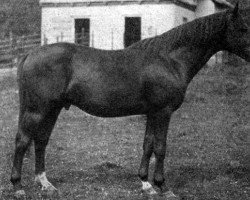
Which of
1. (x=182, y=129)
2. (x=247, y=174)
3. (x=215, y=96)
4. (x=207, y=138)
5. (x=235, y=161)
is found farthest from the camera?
(x=215, y=96)

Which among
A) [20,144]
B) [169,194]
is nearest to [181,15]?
[169,194]

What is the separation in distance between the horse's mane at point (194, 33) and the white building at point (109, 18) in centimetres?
1784

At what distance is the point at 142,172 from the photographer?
7.18 m

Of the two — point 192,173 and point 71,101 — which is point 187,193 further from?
point 71,101

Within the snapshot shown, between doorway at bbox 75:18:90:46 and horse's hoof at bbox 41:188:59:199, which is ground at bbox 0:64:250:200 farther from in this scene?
doorway at bbox 75:18:90:46

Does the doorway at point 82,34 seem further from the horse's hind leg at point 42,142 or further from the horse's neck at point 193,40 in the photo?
the horse's neck at point 193,40

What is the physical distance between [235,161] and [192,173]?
1164 mm

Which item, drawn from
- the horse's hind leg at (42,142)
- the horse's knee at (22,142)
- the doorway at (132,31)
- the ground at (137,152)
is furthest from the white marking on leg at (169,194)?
the doorway at (132,31)

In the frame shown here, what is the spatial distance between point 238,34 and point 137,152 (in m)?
3.95

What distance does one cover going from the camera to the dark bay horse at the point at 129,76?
22.8 ft

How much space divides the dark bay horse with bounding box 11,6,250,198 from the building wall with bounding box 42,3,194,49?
17.6 meters

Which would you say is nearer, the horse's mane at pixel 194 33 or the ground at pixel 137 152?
the horse's mane at pixel 194 33

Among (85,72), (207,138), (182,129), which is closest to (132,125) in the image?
(182,129)

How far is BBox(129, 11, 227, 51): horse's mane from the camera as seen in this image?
7039 mm
